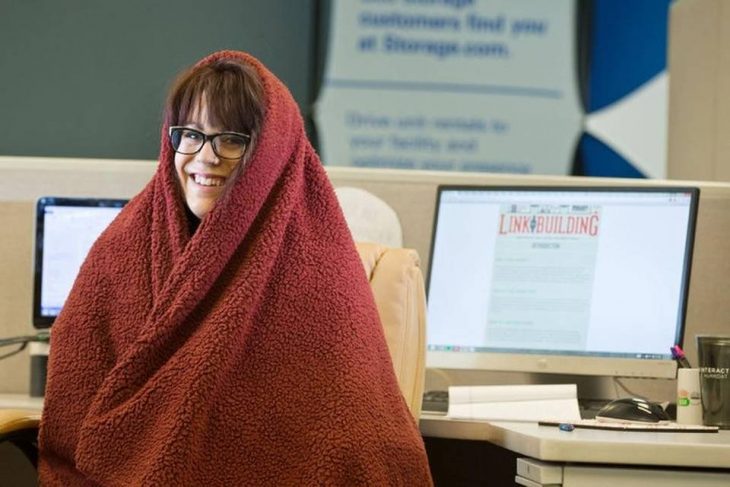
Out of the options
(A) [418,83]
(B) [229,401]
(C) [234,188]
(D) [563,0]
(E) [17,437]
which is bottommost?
(E) [17,437]

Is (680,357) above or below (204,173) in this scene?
below

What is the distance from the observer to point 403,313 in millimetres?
1567

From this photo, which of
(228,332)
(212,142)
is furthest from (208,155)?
(228,332)

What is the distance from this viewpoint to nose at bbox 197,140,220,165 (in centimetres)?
143

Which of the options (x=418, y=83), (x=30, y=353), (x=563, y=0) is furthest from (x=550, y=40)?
(x=30, y=353)

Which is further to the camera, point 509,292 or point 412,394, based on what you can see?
point 509,292

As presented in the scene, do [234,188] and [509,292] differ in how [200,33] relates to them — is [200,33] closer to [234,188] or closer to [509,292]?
[509,292]

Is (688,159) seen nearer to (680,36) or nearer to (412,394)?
(680,36)

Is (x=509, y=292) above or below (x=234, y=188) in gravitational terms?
below

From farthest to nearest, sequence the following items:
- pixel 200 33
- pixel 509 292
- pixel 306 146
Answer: pixel 200 33 → pixel 509 292 → pixel 306 146

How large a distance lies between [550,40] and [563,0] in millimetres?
136

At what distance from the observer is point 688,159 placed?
236 cm

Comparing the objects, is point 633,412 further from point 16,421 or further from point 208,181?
point 16,421

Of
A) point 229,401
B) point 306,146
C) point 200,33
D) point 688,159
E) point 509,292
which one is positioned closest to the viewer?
point 229,401
